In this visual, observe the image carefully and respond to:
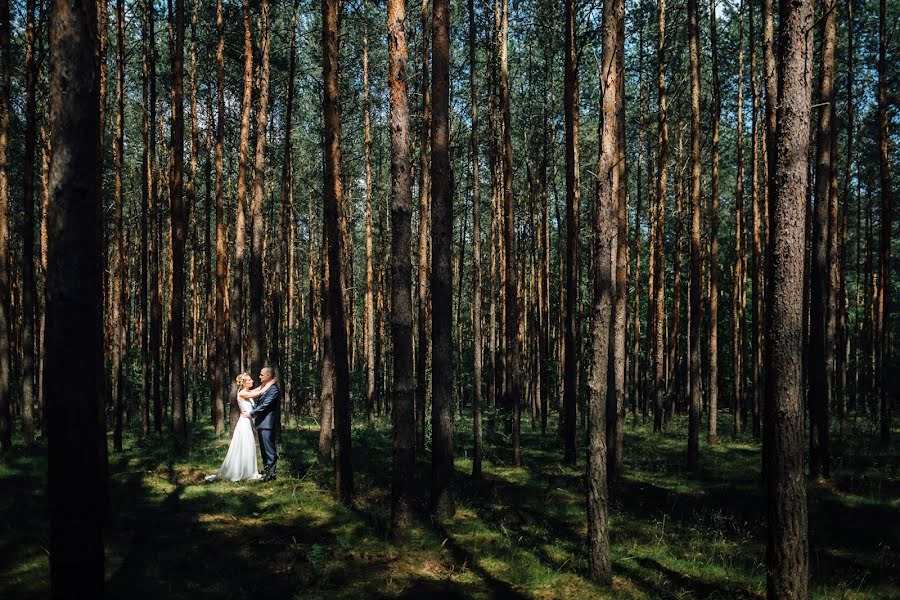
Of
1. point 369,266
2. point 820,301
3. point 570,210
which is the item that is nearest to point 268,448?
point 570,210

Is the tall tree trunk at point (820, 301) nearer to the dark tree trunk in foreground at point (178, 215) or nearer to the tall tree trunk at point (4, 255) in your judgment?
the dark tree trunk in foreground at point (178, 215)

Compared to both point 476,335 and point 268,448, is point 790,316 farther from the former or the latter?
point 268,448

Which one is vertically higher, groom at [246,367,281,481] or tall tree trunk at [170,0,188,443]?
tall tree trunk at [170,0,188,443]

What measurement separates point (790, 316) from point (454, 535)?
5.33m

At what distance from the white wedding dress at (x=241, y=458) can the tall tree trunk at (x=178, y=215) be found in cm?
483

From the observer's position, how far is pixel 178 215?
14.7 meters

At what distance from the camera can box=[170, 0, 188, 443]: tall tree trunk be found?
14102mm

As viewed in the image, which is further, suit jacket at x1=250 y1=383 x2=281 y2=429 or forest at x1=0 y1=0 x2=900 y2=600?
suit jacket at x1=250 y1=383 x2=281 y2=429

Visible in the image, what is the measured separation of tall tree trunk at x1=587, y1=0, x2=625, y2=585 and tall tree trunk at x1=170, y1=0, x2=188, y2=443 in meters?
11.4

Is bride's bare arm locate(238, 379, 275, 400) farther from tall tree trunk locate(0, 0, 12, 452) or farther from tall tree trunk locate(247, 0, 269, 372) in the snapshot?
tall tree trunk locate(0, 0, 12, 452)

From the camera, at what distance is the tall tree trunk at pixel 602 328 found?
6.34m

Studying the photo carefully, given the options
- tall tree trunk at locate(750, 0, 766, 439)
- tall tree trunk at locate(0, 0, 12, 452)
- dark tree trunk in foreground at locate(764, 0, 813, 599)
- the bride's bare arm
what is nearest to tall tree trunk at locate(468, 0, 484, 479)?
the bride's bare arm

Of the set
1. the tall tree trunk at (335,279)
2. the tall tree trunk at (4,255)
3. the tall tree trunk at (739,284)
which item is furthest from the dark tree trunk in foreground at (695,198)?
the tall tree trunk at (4,255)

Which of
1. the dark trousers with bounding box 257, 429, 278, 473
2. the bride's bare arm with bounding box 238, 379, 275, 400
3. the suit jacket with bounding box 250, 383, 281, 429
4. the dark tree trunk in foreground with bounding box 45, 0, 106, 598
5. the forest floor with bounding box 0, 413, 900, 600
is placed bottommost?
the forest floor with bounding box 0, 413, 900, 600
